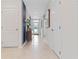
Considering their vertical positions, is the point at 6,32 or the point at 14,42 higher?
the point at 6,32

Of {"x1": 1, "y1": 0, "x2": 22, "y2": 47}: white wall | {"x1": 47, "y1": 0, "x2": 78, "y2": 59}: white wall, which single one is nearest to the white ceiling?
{"x1": 1, "y1": 0, "x2": 22, "y2": 47}: white wall

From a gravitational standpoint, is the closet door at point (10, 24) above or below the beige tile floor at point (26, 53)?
above

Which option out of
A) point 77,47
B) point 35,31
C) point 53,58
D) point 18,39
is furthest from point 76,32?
point 35,31

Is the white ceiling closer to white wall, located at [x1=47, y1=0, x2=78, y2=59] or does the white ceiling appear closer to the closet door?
the closet door

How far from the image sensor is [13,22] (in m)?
6.86

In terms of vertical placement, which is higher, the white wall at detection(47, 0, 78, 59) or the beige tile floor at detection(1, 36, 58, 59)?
the white wall at detection(47, 0, 78, 59)

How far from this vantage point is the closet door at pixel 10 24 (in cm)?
683

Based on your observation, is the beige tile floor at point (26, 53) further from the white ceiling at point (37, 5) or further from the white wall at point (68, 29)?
the white ceiling at point (37, 5)

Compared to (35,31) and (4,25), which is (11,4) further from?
(35,31)

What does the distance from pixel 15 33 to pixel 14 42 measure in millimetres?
461

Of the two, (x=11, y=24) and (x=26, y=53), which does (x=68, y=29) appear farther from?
(x=11, y=24)

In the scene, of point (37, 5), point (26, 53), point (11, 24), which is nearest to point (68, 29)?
point (26, 53)

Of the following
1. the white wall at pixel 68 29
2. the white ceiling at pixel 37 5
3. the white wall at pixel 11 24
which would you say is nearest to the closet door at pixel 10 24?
the white wall at pixel 11 24

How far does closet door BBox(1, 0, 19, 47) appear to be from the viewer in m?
6.83
